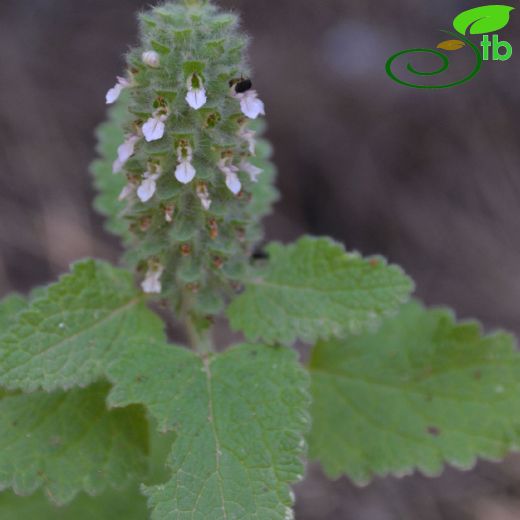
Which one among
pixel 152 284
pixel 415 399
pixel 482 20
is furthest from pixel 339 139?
pixel 152 284

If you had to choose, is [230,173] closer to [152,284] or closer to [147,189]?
[147,189]

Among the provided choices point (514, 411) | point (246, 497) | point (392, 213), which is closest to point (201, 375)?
point (246, 497)

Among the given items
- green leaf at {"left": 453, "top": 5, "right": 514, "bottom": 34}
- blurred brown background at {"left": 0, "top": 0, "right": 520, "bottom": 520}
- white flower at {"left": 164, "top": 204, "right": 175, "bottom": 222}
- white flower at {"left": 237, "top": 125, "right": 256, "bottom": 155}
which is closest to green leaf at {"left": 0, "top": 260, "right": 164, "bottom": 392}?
white flower at {"left": 164, "top": 204, "right": 175, "bottom": 222}

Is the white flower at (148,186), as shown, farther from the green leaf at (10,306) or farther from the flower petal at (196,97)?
the green leaf at (10,306)

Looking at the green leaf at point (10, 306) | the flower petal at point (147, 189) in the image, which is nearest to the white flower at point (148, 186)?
the flower petal at point (147, 189)

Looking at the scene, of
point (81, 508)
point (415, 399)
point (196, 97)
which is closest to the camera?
point (196, 97)

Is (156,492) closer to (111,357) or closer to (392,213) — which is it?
(111,357)
